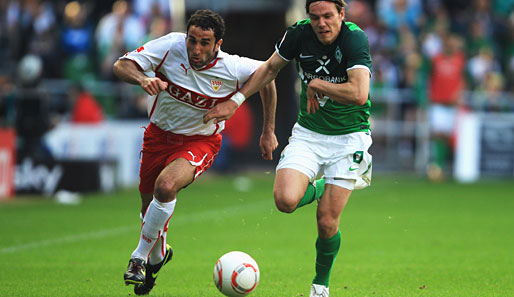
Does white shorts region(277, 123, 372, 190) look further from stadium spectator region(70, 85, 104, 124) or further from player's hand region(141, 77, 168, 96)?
stadium spectator region(70, 85, 104, 124)

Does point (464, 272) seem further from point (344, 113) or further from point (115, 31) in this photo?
point (115, 31)

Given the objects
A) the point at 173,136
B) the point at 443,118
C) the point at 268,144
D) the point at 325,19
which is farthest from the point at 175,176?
the point at 443,118

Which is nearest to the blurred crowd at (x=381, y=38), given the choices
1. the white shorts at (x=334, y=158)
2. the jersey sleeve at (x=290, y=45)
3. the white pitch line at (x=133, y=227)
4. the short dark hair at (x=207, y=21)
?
the white pitch line at (x=133, y=227)

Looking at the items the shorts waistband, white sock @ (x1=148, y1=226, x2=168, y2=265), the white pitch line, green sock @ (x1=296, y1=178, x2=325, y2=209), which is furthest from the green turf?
the shorts waistband

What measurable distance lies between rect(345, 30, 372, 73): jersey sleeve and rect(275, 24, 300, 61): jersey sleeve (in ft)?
1.50

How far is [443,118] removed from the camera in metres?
20.7

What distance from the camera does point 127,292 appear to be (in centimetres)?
713

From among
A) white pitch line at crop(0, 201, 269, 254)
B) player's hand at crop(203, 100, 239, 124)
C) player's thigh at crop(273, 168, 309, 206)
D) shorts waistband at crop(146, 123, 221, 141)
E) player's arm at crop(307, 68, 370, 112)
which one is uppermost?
player's arm at crop(307, 68, 370, 112)

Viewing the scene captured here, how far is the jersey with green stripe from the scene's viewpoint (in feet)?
21.9

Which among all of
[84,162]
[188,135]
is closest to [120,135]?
[84,162]

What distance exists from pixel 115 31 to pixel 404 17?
818 cm

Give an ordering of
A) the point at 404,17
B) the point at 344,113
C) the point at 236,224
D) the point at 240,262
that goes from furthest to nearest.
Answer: the point at 404,17 < the point at 236,224 < the point at 344,113 < the point at 240,262

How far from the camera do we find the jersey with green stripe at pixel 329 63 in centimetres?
667

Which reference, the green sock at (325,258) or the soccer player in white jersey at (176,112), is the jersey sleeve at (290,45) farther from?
the green sock at (325,258)
